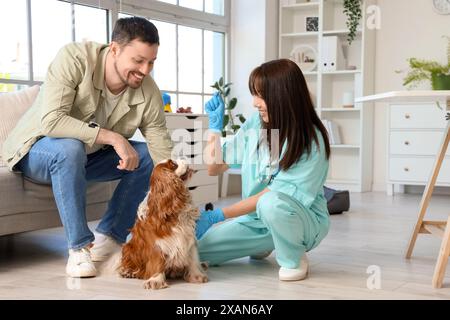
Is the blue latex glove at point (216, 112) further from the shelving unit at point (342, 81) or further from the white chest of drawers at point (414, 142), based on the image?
the shelving unit at point (342, 81)

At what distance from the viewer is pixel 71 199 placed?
2242 millimetres

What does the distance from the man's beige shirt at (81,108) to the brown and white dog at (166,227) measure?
1.30ft

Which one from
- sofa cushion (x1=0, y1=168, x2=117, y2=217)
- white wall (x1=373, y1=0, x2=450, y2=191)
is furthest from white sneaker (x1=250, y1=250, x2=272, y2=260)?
white wall (x1=373, y1=0, x2=450, y2=191)

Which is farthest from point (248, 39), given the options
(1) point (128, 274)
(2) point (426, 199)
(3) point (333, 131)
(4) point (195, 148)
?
(1) point (128, 274)

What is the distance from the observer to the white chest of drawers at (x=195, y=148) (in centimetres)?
404

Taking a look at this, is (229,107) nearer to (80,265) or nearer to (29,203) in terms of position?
(29,203)

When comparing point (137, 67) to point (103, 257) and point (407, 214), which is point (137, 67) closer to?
point (103, 257)

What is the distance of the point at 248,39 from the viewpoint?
17.7 ft

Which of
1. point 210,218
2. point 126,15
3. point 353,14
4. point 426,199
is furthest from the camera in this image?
point 353,14

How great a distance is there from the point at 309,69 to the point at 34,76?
104 inches

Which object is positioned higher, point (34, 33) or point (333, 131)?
point (34, 33)

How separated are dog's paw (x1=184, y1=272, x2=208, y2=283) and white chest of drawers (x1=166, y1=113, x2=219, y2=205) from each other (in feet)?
6.20

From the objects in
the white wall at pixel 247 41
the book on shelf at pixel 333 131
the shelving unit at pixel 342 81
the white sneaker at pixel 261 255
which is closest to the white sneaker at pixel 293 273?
the white sneaker at pixel 261 255

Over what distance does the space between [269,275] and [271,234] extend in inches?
6.1
